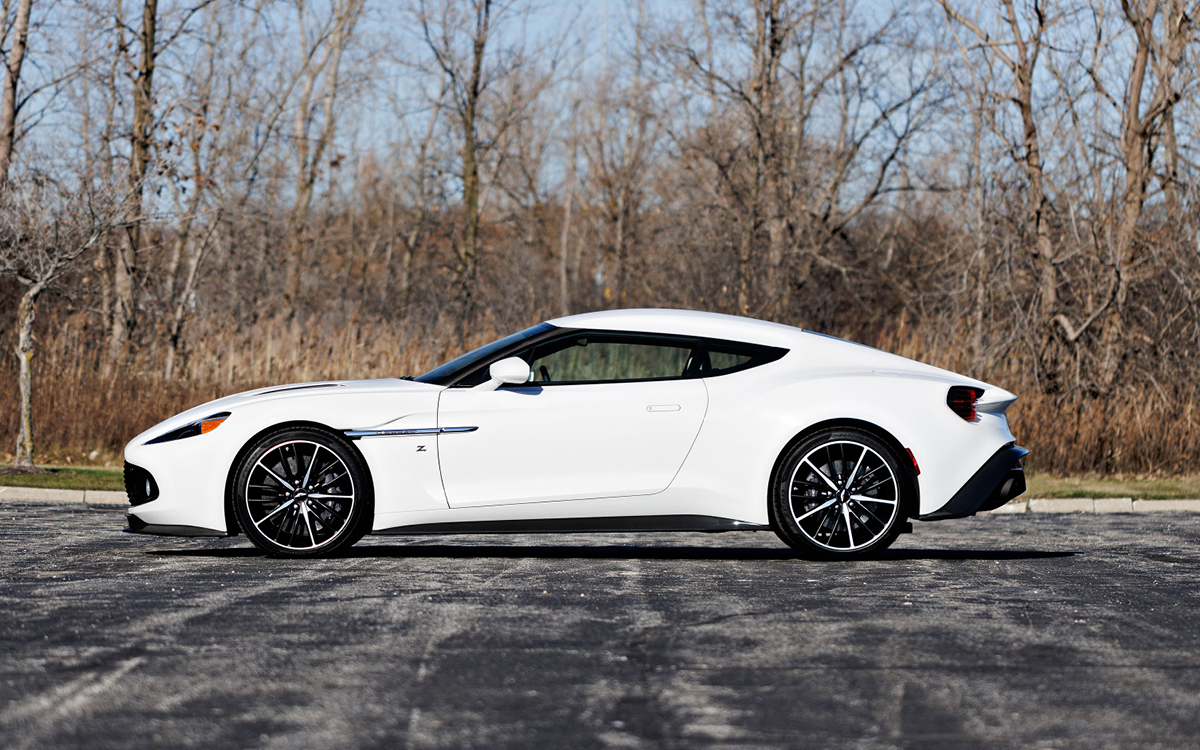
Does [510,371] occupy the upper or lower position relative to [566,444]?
upper

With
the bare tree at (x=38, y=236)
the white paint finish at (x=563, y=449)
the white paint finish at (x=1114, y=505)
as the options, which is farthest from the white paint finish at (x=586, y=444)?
the bare tree at (x=38, y=236)

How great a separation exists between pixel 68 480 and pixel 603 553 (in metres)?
7.60

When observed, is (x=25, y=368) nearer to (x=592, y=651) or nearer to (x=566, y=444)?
(x=566, y=444)

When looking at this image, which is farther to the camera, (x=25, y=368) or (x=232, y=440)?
(x=25, y=368)

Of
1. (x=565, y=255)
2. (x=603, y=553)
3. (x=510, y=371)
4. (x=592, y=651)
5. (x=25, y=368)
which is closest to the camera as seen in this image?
(x=592, y=651)

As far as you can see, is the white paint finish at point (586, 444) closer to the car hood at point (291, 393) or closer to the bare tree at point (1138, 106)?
the car hood at point (291, 393)

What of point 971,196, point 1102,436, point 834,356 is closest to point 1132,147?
point 971,196

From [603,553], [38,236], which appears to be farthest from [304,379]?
[603,553]

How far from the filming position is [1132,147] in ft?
64.4

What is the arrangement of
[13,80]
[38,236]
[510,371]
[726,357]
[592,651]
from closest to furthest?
[592,651] < [510,371] < [726,357] < [38,236] < [13,80]

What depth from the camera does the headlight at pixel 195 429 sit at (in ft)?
26.5

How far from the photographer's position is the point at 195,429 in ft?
26.6

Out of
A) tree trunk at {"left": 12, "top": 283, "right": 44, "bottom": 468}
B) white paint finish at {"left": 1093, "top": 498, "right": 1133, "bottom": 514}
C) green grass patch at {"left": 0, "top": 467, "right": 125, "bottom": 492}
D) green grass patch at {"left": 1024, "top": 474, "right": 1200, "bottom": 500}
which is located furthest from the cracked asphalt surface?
tree trunk at {"left": 12, "top": 283, "right": 44, "bottom": 468}

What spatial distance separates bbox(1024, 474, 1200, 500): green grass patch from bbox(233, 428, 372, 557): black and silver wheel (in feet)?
28.3
